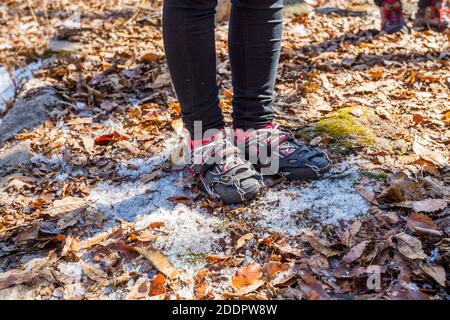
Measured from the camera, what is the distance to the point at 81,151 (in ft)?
9.56

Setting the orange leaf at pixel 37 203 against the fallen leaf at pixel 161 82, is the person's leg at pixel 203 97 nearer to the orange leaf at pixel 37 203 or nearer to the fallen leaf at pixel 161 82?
the orange leaf at pixel 37 203

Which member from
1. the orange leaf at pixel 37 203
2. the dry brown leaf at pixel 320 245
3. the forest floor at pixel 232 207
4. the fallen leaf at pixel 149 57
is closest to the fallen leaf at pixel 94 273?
the forest floor at pixel 232 207

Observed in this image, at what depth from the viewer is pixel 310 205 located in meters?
2.17

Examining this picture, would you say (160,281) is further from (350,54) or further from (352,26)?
(352,26)

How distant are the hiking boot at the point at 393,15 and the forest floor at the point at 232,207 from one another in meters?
0.33

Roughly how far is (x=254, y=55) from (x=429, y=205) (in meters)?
1.07

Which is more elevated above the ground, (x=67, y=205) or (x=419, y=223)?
(x=419, y=223)

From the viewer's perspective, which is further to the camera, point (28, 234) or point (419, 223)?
point (28, 234)

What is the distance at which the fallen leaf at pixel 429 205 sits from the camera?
6.58 feet

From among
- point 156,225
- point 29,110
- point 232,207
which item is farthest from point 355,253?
point 29,110

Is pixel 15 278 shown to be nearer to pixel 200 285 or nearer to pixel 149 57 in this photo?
pixel 200 285

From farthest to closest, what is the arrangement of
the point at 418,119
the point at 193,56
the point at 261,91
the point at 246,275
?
the point at 418,119, the point at 261,91, the point at 193,56, the point at 246,275
